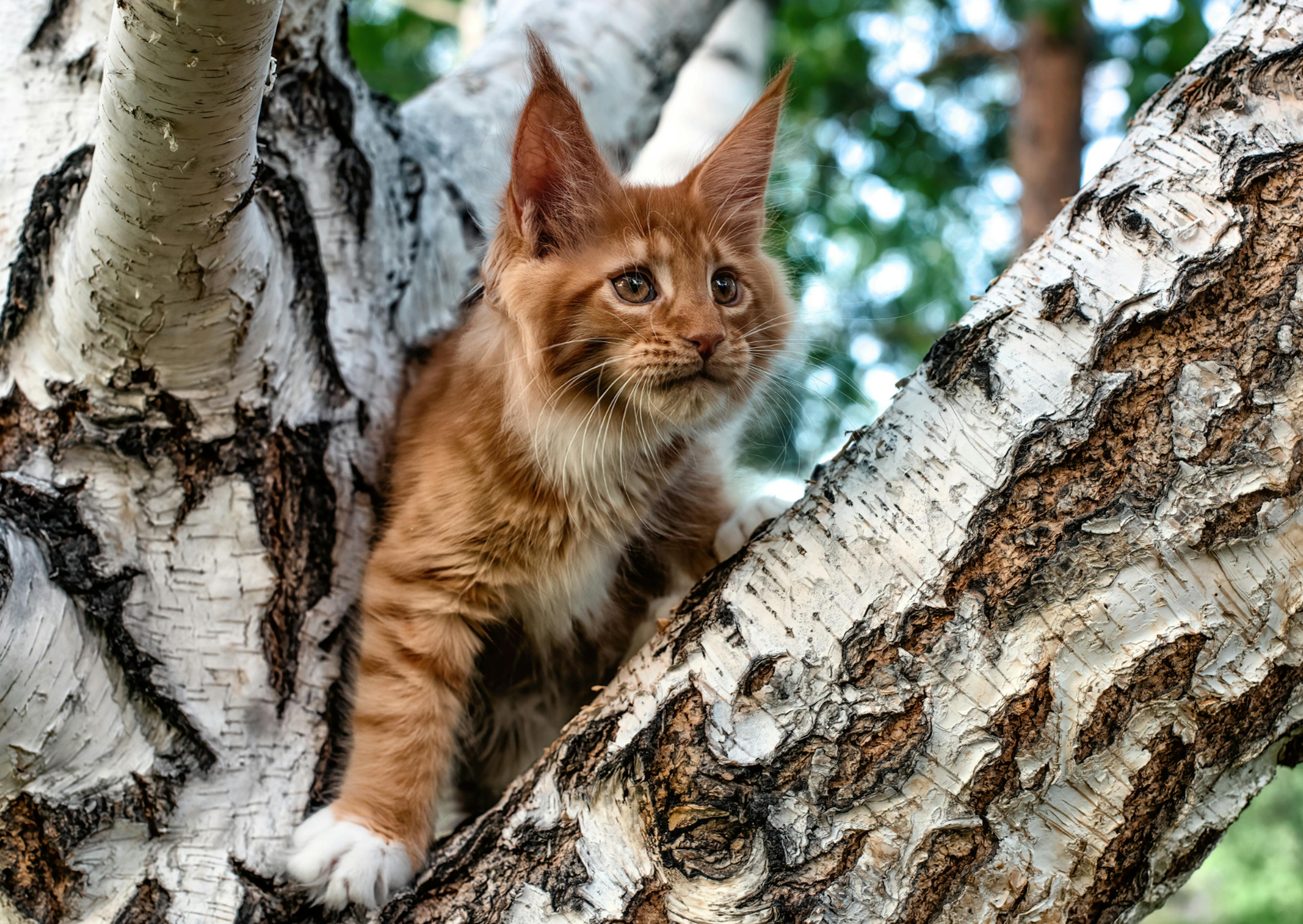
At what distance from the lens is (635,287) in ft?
6.15

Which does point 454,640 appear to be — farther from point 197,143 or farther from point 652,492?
point 197,143

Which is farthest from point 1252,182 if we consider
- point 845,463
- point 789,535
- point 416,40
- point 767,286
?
point 416,40

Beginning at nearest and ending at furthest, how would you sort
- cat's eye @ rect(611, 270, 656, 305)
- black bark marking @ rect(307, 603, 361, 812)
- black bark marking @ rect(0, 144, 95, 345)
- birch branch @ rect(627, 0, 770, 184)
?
1. black bark marking @ rect(0, 144, 95, 345)
2. black bark marking @ rect(307, 603, 361, 812)
3. cat's eye @ rect(611, 270, 656, 305)
4. birch branch @ rect(627, 0, 770, 184)

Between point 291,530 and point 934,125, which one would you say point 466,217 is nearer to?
point 291,530

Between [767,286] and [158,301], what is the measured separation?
124 cm

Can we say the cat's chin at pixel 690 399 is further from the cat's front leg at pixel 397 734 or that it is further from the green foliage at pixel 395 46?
the green foliage at pixel 395 46

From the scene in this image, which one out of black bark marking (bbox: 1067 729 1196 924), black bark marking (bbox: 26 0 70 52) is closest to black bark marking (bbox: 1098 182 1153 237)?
black bark marking (bbox: 1067 729 1196 924)

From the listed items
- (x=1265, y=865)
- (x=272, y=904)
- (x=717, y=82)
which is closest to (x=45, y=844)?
(x=272, y=904)

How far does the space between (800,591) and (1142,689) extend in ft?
1.49

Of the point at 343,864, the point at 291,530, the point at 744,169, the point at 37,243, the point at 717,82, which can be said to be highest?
the point at 717,82

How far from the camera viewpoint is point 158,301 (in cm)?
148

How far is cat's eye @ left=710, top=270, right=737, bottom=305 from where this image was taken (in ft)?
6.63

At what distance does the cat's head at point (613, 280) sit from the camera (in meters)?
1.79

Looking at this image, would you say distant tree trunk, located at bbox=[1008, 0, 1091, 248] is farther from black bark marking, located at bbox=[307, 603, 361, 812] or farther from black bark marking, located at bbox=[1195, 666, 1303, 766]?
black bark marking, located at bbox=[307, 603, 361, 812]
